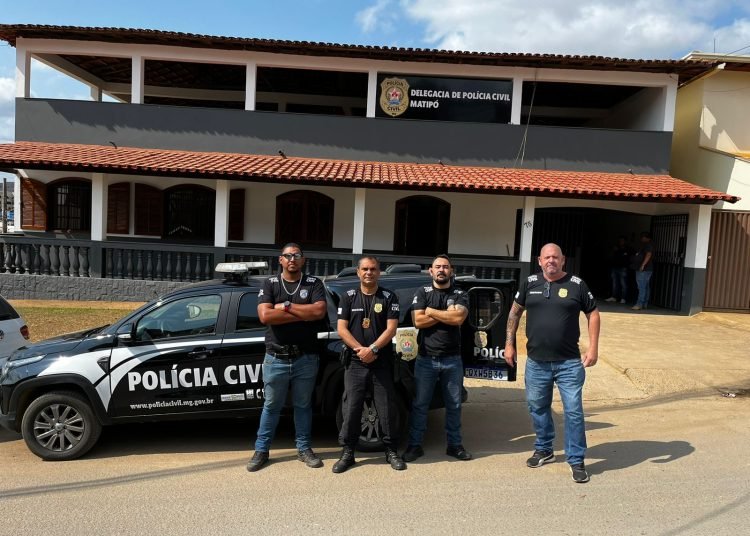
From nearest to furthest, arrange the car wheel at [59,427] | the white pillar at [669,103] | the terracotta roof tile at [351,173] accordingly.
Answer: the car wheel at [59,427] < the terracotta roof tile at [351,173] < the white pillar at [669,103]

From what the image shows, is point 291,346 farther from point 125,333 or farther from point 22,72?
point 22,72

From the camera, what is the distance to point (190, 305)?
15.7ft

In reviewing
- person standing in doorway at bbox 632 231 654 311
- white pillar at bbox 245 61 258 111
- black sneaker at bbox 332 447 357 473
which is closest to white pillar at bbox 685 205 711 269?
person standing in doorway at bbox 632 231 654 311

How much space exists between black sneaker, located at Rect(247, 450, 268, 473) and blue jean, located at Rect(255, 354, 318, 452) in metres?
0.03

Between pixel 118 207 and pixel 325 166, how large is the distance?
560cm

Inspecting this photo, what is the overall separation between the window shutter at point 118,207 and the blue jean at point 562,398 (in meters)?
12.4

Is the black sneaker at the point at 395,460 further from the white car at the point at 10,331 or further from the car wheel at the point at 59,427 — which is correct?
the white car at the point at 10,331

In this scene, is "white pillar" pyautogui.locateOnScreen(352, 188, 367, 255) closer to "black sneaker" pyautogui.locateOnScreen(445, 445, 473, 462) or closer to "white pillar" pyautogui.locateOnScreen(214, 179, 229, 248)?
"white pillar" pyautogui.locateOnScreen(214, 179, 229, 248)

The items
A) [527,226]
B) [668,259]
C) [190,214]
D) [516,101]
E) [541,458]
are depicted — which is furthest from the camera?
[190,214]

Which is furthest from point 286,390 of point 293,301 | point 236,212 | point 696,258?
point 696,258

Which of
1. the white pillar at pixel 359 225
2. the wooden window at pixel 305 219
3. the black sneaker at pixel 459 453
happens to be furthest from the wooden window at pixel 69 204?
the black sneaker at pixel 459 453

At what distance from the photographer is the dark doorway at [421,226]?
46.1 feet

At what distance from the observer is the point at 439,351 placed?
455 cm

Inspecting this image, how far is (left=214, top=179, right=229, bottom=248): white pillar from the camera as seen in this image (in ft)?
40.5
